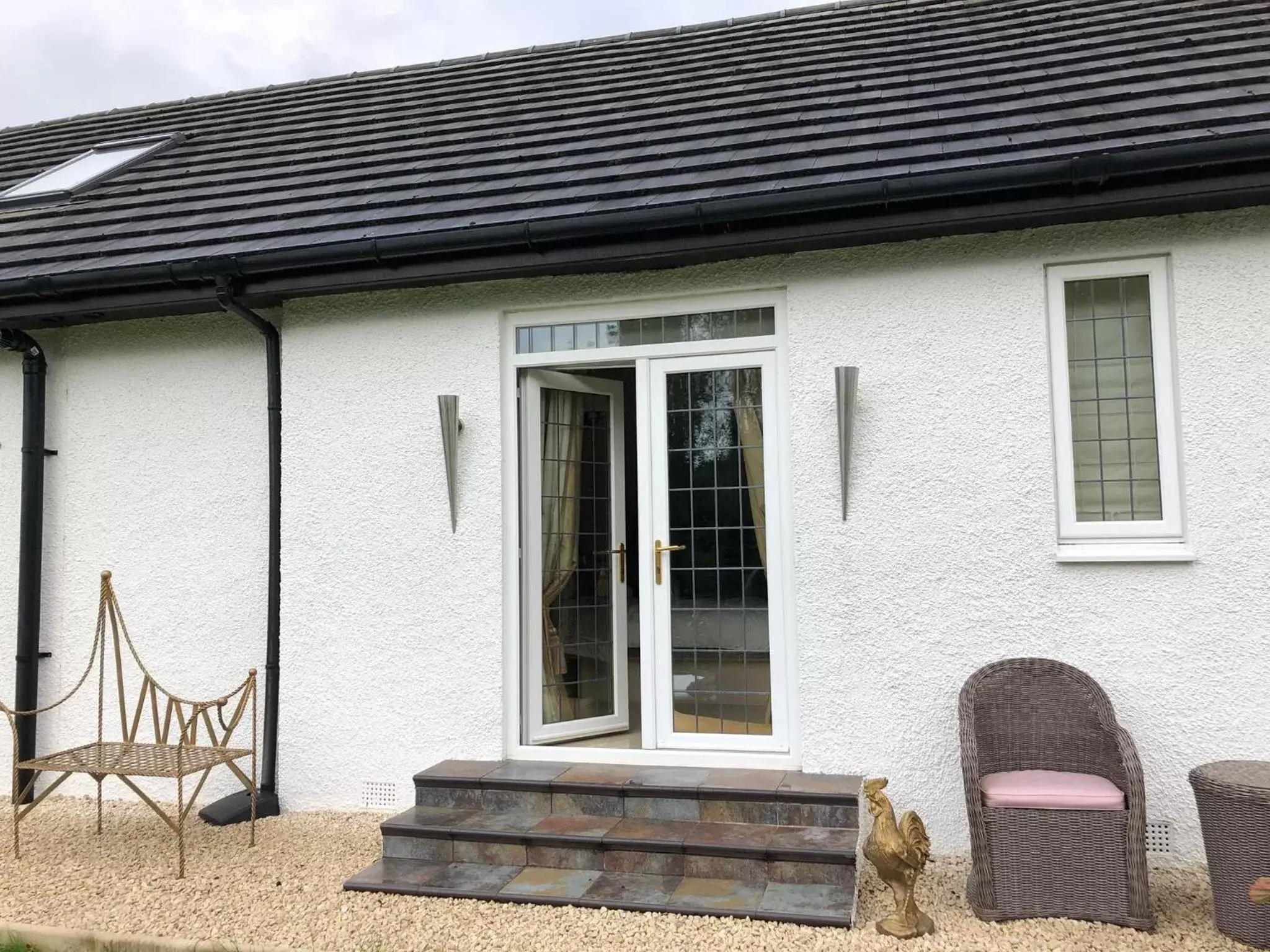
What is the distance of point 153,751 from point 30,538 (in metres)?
2.30

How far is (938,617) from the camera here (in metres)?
5.58

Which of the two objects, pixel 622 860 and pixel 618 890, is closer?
pixel 618 890

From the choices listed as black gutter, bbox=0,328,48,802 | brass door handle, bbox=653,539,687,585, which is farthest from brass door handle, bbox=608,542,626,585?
black gutter, bbox=0,328,48,802

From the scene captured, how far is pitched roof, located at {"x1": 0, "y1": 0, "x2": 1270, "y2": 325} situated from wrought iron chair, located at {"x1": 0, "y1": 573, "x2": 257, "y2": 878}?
2.90 meters

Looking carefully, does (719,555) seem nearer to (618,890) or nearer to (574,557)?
(574,557)

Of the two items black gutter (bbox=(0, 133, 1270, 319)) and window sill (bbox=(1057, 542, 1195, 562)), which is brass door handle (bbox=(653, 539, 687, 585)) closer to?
black gutter (bbox=(0, 133, 1270, 319))

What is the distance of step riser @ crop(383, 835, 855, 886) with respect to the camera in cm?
486

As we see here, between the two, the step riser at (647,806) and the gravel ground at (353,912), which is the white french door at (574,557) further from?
the gravel ground at (353,912)

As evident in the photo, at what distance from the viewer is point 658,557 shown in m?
6.24

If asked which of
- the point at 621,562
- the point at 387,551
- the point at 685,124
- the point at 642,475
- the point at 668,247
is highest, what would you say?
the point at 685,124

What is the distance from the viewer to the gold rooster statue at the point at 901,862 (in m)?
4.43

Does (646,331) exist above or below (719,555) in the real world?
above

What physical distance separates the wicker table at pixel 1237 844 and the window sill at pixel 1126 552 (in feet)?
4.01

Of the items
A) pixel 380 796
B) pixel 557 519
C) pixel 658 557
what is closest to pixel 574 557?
pixel 557 519
